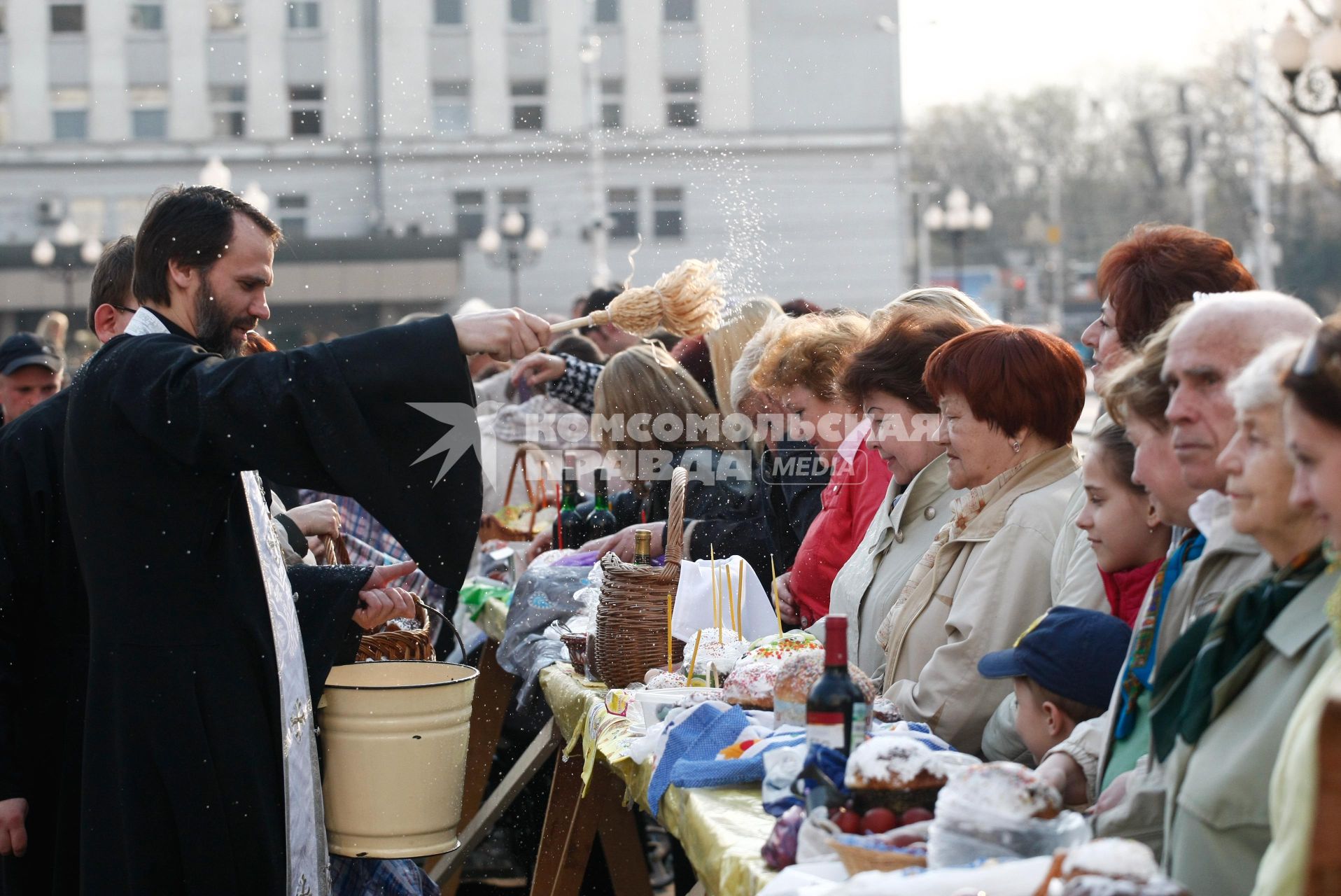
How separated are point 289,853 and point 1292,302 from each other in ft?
7.37

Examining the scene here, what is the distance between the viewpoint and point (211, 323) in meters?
3.11

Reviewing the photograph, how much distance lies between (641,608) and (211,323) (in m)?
1.22

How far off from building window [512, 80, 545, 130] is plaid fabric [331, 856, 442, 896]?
1356 inches

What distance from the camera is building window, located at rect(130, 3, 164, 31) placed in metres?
37.4

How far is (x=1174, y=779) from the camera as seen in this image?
1.93 metres

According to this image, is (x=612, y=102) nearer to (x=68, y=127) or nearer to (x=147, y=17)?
(x=147, y=17)

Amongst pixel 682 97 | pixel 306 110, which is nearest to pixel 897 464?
pixel 682 97

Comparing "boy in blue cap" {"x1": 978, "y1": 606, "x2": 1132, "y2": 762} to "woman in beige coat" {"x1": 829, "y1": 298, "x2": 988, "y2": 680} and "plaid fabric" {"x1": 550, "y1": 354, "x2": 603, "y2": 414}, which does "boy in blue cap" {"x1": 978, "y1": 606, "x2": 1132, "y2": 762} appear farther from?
"plaid fabric" {"x1": 550, "y1": 354, "x2": 603, "y2": 414}

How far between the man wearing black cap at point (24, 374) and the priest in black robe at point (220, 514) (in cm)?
267

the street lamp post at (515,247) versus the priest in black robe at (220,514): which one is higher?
the street lamp post at (515,247)

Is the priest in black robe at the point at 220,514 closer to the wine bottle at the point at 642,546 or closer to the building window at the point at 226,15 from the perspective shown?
the wine bottle at the point at 642,546

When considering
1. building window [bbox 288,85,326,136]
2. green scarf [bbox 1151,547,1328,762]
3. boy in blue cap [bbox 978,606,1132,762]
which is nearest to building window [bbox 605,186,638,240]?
building window [bbox 288,85,326,136]

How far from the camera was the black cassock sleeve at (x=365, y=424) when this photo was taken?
105 inches

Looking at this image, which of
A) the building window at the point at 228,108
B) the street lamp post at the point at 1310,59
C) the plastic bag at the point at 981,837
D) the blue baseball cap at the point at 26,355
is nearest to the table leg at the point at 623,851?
the plastic bag at the point at 981,837
